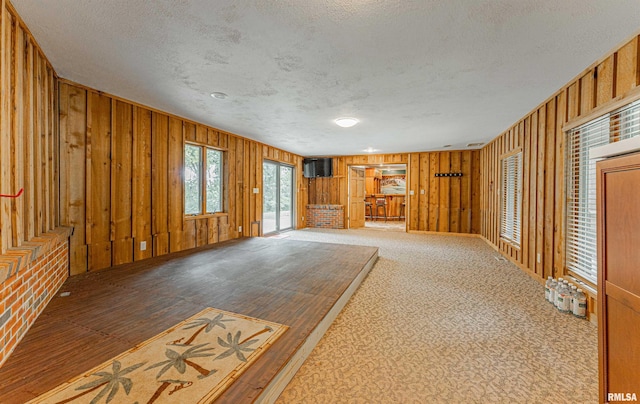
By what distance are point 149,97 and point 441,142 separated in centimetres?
596

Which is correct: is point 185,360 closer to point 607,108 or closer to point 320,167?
point 607,108

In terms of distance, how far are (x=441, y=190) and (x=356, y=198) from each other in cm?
264

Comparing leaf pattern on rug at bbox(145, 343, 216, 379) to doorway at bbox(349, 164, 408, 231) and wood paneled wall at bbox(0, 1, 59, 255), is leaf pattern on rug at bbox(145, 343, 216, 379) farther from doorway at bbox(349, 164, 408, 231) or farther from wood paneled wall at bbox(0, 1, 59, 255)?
doorway at bbox(349, 164, 408, 231)

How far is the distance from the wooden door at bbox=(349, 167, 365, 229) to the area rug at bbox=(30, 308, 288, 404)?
21.9 ft

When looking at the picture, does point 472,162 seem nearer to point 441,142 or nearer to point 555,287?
A: point 441,142

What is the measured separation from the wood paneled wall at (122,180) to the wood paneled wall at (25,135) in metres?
0.25

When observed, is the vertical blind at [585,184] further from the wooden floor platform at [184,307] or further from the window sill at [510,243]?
the wooden floor platform at [184,307]

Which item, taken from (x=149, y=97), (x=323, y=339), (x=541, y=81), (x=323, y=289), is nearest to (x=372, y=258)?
(x=323, y=289)

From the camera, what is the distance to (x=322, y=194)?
8.80 metres

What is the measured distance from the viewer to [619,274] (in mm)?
750

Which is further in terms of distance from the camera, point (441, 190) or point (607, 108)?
point (441, 190)

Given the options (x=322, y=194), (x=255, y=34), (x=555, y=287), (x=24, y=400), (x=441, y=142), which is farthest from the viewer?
(x=322, y=194)

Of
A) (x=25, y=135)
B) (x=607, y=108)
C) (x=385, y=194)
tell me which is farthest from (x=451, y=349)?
(x=385, y=194)

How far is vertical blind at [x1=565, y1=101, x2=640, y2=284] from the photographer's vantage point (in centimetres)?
225
